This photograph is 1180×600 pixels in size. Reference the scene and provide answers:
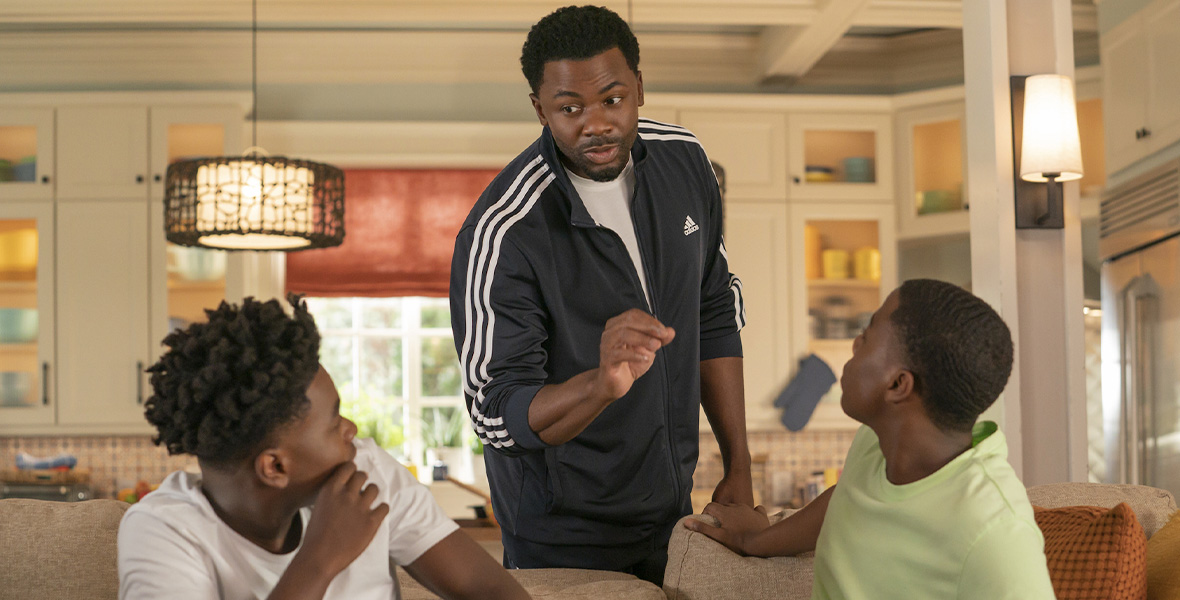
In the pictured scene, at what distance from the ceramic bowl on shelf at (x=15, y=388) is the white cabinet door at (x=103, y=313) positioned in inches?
6.0

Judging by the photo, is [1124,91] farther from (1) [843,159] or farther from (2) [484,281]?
(2) [484,281]

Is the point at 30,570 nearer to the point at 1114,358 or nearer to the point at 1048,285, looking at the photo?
the point at 1048,285

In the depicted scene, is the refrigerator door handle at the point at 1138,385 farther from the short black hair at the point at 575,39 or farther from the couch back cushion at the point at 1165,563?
the short black hair at the point at 575,39

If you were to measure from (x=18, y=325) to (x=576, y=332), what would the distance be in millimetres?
3955

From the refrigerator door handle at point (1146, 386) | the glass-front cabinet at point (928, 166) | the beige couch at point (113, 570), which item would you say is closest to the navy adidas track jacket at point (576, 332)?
the beige couch at point (113, 570)

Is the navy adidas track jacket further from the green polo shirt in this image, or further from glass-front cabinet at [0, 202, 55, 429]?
glass-front cabinet at [0, 202, 55, 429]

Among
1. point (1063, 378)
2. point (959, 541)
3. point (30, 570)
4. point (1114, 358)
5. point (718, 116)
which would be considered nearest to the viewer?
point (959, 541)

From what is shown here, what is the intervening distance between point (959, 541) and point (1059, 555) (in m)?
0.35

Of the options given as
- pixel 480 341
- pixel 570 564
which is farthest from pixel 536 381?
pixel 570 564

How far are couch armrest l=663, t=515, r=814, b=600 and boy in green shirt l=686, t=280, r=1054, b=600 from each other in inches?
7.2

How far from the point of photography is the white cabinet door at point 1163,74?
3.29m

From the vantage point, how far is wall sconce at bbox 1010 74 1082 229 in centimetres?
238

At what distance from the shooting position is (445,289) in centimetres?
493

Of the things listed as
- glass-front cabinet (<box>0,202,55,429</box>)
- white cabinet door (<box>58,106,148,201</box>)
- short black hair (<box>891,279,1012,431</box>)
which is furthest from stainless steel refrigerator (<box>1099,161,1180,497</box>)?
glass-front cabinet (<box>0,202,55,429</box>)
